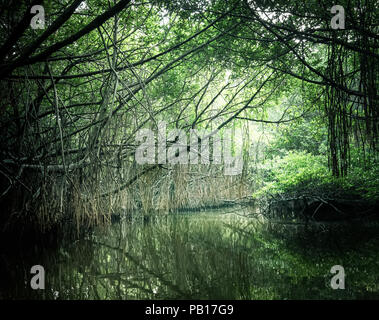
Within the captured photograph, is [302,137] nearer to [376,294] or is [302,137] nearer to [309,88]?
[309,88]

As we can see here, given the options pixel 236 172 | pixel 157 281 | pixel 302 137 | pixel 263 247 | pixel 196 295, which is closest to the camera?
pixel 196 295

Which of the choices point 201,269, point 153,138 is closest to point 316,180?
point 153,138

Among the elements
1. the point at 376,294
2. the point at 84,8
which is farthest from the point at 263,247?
the point at 84,8

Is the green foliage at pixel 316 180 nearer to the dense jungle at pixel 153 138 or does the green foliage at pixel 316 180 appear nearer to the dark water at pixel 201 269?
the dense jungle at pixel 153 138

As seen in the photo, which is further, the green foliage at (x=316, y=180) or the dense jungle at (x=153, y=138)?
the green foliage at (x=316, y=180)

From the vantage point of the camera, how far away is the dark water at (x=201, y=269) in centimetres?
190

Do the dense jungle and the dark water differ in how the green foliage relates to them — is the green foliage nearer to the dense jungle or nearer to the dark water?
the dense jungle

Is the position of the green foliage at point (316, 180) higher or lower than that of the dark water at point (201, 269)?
higher

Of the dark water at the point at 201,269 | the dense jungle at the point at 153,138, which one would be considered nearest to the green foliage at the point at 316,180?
the dense jungle at the point at 153,138

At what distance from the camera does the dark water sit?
6.23 ft

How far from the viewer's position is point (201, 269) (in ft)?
8.03

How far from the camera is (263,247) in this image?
3.34m

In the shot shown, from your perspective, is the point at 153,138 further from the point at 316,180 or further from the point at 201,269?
the point at 316,180
